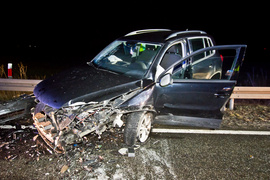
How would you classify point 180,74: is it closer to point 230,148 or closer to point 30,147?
point 230,148

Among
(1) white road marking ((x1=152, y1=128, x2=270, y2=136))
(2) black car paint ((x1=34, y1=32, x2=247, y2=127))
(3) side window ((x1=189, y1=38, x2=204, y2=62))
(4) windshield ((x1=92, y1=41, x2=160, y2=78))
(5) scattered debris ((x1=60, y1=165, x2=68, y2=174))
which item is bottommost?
(1) white road marking ((x1=152, y1=128, x2=270, y2=136))

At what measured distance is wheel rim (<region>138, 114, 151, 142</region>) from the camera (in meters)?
3.95

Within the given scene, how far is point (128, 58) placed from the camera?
4.53m

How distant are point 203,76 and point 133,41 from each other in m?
1.55

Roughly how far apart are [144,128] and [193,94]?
3.42 feet

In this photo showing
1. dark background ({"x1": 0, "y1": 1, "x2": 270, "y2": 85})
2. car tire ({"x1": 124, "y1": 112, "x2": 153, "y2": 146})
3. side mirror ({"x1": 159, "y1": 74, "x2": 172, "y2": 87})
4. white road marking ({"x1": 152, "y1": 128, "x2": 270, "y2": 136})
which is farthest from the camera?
dark background ({"x1": 0, "y1": 1, "x2": 270, "y2": 85})

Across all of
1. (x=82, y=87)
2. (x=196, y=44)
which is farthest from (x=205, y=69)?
(x=82, y=87)

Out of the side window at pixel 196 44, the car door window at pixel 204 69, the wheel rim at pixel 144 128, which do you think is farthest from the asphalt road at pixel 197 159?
the side window at pixel 196 44

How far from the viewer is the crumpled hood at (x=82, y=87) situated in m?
3.34

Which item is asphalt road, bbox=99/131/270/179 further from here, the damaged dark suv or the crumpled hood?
the crumpled hood

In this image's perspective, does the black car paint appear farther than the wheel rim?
No

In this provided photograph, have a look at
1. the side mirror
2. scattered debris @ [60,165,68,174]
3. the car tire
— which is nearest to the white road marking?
the car tire

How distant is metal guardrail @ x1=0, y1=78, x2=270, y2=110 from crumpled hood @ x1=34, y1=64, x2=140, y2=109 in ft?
7.20

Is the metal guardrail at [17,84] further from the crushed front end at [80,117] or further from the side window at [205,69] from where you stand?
the side window at [205,69]
